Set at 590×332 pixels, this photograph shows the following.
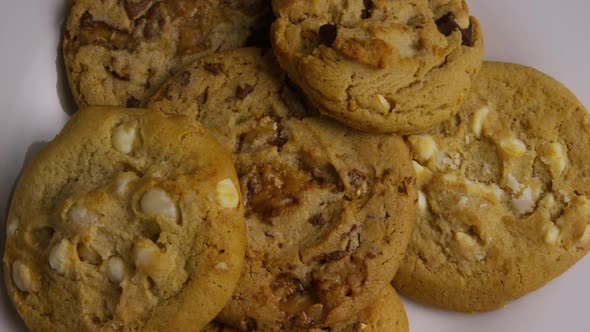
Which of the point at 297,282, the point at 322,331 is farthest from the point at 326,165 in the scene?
the point at 322,331

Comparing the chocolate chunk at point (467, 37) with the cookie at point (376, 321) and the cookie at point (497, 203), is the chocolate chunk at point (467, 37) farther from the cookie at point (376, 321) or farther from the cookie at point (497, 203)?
the cookie at point (376, 321)

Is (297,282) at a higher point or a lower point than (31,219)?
lower

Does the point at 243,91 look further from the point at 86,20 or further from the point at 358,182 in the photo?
the point at 86,20

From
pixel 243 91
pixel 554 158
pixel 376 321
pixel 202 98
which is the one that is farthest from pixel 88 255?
pixel 554 158

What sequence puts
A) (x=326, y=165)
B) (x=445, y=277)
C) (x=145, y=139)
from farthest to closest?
1. (x=445, y=277)
2. (x=326, y=165)
3. (x=145, y=139)

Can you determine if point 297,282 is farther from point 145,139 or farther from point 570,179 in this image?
point 570,179

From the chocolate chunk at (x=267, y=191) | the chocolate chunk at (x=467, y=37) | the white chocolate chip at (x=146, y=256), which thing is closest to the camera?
the white chocolate chip at (x=146, y=256)

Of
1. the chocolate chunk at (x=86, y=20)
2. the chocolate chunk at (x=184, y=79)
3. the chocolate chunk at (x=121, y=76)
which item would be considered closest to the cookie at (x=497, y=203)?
the chocolate chunk at (x=184, y=79)

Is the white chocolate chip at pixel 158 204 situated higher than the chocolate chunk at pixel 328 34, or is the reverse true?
the chocolate chunk at pixel 328 34
